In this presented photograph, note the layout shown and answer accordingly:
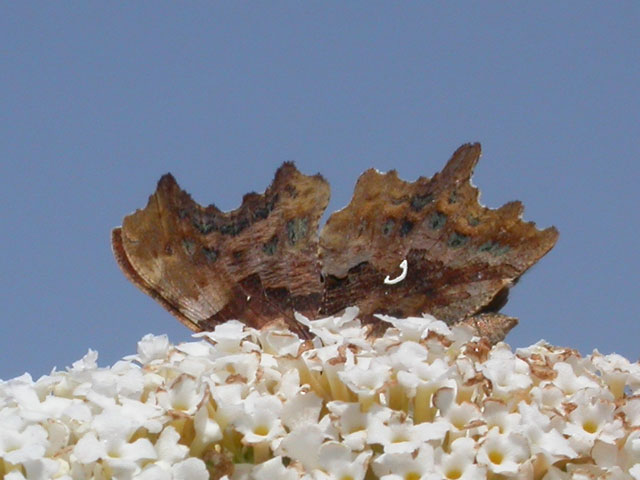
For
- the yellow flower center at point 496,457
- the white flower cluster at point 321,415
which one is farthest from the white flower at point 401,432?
the yellow flower center at point 496,457

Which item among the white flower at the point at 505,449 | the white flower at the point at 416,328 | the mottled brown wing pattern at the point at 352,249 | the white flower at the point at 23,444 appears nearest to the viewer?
the white flower at the point at 23,444

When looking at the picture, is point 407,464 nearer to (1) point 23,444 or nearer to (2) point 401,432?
(2) point 401,432

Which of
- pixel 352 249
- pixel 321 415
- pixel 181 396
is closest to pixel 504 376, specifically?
pixel 321 415

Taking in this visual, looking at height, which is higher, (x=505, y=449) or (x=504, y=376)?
(x=504, y=376)

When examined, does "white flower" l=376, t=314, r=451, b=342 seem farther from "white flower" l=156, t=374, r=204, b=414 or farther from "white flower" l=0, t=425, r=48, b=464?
"white flower" l=0, t=425, r=48, b=464

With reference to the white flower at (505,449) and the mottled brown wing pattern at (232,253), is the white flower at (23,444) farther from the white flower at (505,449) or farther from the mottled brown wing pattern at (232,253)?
the mottled brown wing pattern at (232,253)

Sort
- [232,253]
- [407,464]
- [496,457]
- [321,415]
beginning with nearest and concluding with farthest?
[407,464] < [496,457] < [321,415] < [232,253]
